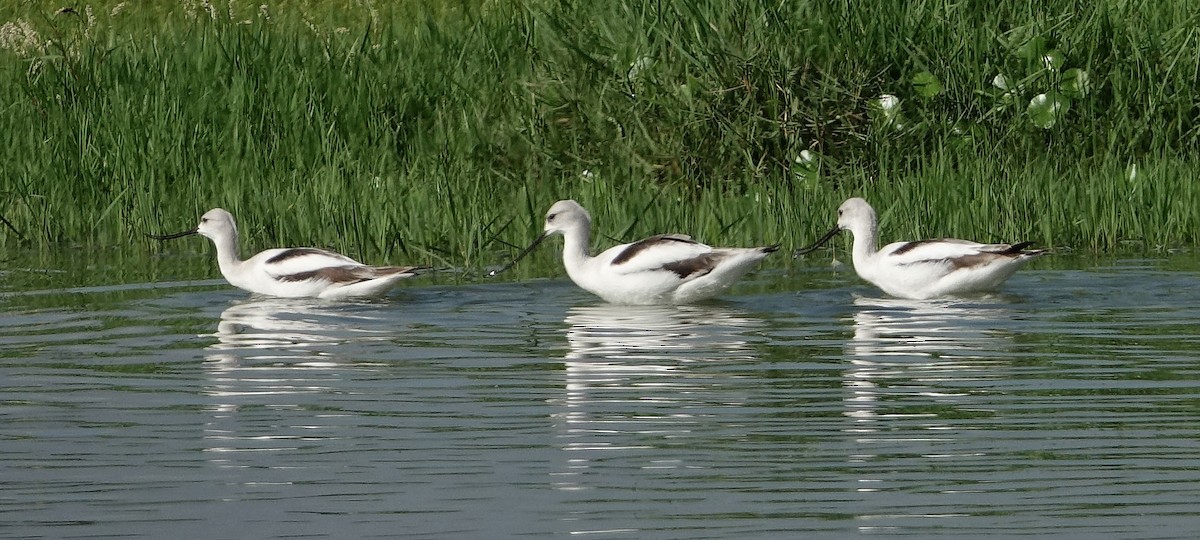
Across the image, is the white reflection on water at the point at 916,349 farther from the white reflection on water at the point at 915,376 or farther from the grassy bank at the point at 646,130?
the grassy bank at the point at 646,130

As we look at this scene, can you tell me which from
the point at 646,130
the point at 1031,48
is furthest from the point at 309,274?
the point at 1031,48

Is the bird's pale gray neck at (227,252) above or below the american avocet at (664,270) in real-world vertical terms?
above

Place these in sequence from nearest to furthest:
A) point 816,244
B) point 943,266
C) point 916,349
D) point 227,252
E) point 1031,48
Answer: point 916,349 → point 943,266 → point 816,244 → point 227,252 → point 1031,48

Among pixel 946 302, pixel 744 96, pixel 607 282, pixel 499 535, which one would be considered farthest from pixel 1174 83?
pixel 499 535

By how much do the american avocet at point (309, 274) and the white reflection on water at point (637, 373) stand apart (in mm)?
1118

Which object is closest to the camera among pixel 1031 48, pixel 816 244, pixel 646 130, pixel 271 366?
pixel 271 366

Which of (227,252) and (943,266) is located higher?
(227,252)

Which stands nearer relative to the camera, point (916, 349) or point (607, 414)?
point (607, 414)

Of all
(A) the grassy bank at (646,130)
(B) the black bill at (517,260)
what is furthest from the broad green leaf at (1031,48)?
(B) the black bill at (517,260)

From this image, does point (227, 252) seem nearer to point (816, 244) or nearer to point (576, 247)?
point (576, 247)

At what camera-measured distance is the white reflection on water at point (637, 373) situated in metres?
6.28

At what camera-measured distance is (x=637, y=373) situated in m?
7.78

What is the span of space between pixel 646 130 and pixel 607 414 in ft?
25.5

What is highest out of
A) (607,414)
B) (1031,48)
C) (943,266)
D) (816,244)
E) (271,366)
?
(1031,48)
